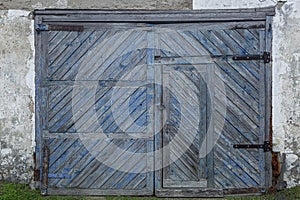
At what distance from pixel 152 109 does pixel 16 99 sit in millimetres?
1762

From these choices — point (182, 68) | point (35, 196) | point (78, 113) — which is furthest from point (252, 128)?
point (35, 196)

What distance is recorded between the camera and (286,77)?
221 inches

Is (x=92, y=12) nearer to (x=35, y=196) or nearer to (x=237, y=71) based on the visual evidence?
(x=237, y=71)

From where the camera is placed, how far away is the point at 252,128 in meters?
5.61

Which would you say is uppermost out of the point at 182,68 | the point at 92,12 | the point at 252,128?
the point at 92,12

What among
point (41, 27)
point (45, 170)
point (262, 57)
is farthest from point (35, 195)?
point (262, 57)

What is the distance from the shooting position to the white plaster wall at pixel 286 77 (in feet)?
18.3

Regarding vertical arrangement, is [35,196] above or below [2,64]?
below

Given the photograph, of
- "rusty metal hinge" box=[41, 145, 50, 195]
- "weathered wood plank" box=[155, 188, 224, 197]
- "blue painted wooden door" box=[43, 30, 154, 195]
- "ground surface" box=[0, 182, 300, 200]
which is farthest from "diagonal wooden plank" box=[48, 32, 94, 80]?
"weathered wood plank" box=[155, 188, 224, 197]

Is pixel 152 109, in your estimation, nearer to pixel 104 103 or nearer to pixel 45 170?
pixel 104 103

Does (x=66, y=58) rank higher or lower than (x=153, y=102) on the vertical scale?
higher

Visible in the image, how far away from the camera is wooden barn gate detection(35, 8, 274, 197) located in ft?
18.4

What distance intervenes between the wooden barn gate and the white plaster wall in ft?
0.31

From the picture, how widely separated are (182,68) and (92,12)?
4.43 ft
